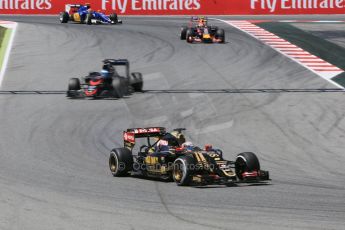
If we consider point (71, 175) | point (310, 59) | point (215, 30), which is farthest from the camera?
point (215, 30)

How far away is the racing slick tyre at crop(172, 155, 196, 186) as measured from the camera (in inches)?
645

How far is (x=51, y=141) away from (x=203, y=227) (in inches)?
428

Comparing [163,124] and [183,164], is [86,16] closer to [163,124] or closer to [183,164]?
[163,124]

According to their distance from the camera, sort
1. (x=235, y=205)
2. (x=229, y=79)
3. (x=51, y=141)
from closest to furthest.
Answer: (x=235, y=205) → (x=51, y=141) → (x=229, y=79)

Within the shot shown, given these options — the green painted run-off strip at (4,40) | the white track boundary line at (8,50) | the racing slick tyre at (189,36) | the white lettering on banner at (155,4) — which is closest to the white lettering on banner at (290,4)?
the white lettering on banner at (155,4)

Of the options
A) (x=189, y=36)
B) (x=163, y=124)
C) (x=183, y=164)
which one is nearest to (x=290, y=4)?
(x=189, y=36)

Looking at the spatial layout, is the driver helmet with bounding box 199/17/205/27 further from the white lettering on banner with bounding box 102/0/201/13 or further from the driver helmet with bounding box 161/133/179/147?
the driver helmet with bounding box 161/133/179/147

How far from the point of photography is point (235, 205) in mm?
14523

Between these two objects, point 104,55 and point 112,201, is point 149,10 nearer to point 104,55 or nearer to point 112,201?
point 104,55

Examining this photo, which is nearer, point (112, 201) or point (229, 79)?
point (112, 201)

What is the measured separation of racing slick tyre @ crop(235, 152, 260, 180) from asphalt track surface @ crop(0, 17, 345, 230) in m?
0.55

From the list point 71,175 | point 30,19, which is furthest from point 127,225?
point 30,19

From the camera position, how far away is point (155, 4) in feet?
177

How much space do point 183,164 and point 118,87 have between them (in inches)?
542
